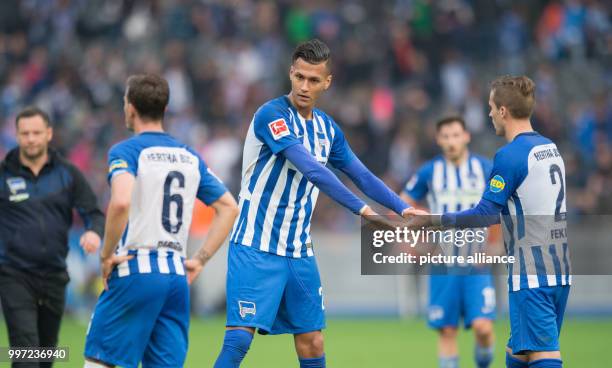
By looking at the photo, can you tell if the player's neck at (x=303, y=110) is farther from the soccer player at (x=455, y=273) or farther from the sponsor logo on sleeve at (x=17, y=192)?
the soccer player at (x=455, y=273)

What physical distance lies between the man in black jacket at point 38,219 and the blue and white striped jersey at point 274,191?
5.20ft

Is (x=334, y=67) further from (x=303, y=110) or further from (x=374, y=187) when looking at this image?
(x=303, y=110)

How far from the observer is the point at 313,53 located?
6.80 m

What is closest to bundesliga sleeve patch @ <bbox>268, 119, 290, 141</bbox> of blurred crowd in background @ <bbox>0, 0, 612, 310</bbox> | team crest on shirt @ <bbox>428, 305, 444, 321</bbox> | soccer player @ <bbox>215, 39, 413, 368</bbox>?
soccer player @ <bbox>215, 39, 413, 368</bbox>

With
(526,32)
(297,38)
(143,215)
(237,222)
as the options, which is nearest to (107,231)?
(143,215)

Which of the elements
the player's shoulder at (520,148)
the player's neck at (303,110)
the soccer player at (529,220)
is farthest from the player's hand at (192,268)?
the player's shoulder at (520,148)

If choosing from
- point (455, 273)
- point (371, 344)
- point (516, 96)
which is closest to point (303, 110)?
point (516, 96)

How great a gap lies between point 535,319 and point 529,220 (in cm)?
66

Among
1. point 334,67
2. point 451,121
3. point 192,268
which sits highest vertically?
point 334,67

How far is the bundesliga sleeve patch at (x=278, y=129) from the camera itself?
6664 mm

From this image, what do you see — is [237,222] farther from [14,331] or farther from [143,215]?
[14,331]

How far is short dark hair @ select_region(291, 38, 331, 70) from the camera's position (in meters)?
6.80

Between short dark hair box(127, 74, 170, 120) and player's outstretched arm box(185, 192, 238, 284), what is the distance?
0.76 m

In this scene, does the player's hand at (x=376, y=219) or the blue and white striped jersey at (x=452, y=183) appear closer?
the player's hand at (x=376, y=219)
